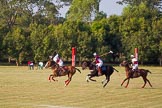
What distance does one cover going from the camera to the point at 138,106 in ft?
54.7

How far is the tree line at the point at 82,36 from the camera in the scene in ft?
263

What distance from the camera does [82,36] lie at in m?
82.1

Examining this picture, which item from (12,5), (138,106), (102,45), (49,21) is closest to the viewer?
(138,106)

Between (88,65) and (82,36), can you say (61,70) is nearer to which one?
(88,65)

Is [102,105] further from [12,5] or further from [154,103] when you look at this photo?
[12,5]

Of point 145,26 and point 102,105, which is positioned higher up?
point 145,26

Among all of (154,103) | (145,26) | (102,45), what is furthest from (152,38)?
(154,103)

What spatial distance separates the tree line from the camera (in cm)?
8006

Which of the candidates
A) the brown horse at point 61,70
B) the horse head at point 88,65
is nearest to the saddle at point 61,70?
the brown horse at point 61,70

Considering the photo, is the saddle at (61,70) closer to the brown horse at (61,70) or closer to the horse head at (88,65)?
the brown horse at (61,70)

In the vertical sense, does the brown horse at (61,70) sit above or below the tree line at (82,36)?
below

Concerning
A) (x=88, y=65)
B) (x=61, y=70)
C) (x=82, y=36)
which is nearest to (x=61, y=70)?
(x=61, y=70)

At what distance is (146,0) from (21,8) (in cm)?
3132

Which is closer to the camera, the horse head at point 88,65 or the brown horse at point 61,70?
the horse head at point 88,65
